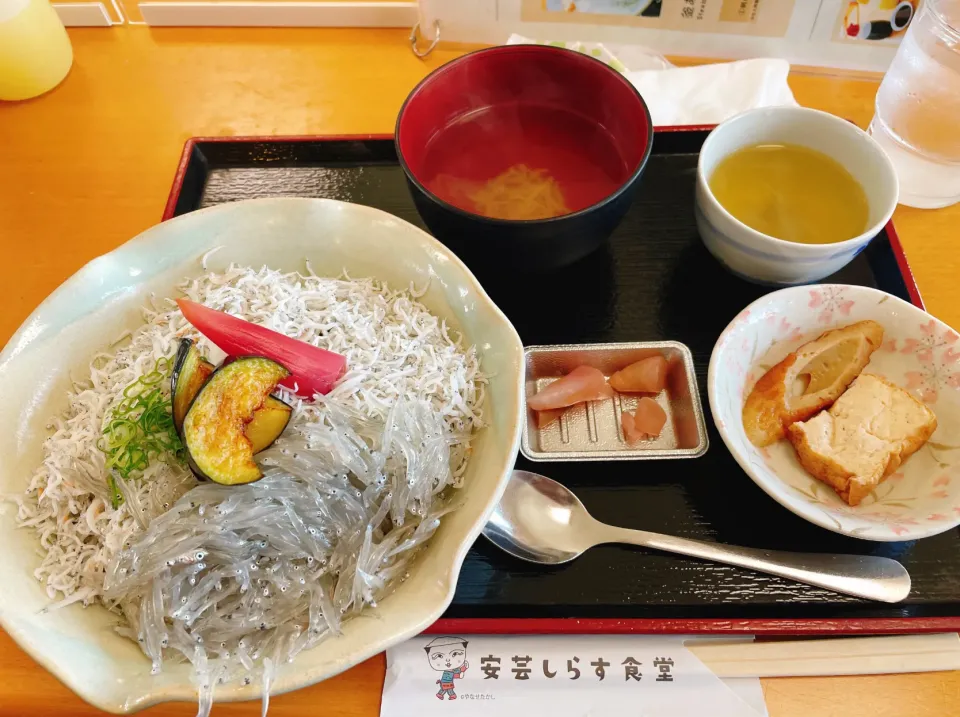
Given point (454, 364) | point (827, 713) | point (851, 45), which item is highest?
point (851, 45)

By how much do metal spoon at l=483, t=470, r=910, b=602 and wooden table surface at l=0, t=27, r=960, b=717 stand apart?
2.11 ft

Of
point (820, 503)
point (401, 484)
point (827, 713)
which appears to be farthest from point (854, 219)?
point (401, 484)

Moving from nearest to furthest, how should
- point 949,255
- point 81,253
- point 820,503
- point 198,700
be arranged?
point 198,700
point 820,503
point 949,255
point 81,253

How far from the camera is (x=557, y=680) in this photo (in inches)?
38.5

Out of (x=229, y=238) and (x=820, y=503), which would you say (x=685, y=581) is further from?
(x=229, y=238)

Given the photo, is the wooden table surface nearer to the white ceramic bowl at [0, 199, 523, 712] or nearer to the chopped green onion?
the white ceramic bowl at [0, 199, 523, 712]

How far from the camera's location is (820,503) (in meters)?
1.03

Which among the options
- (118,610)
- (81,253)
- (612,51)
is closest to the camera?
(118,610)

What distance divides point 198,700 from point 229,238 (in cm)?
79

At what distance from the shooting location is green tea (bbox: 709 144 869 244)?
126 centimetres

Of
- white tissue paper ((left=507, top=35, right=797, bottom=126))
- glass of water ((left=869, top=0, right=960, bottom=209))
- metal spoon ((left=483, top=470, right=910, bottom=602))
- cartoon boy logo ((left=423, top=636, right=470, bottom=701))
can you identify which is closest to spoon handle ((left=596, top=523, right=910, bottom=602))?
metal spoon ((left=483, top=470, right=910, bottom=602))

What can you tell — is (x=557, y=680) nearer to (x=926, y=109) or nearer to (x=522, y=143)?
(x=522, y=143)

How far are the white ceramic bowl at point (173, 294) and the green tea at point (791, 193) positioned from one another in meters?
0.61

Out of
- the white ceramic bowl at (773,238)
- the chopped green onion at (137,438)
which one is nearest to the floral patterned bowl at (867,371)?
the white ceramic bowl at (773,238)
